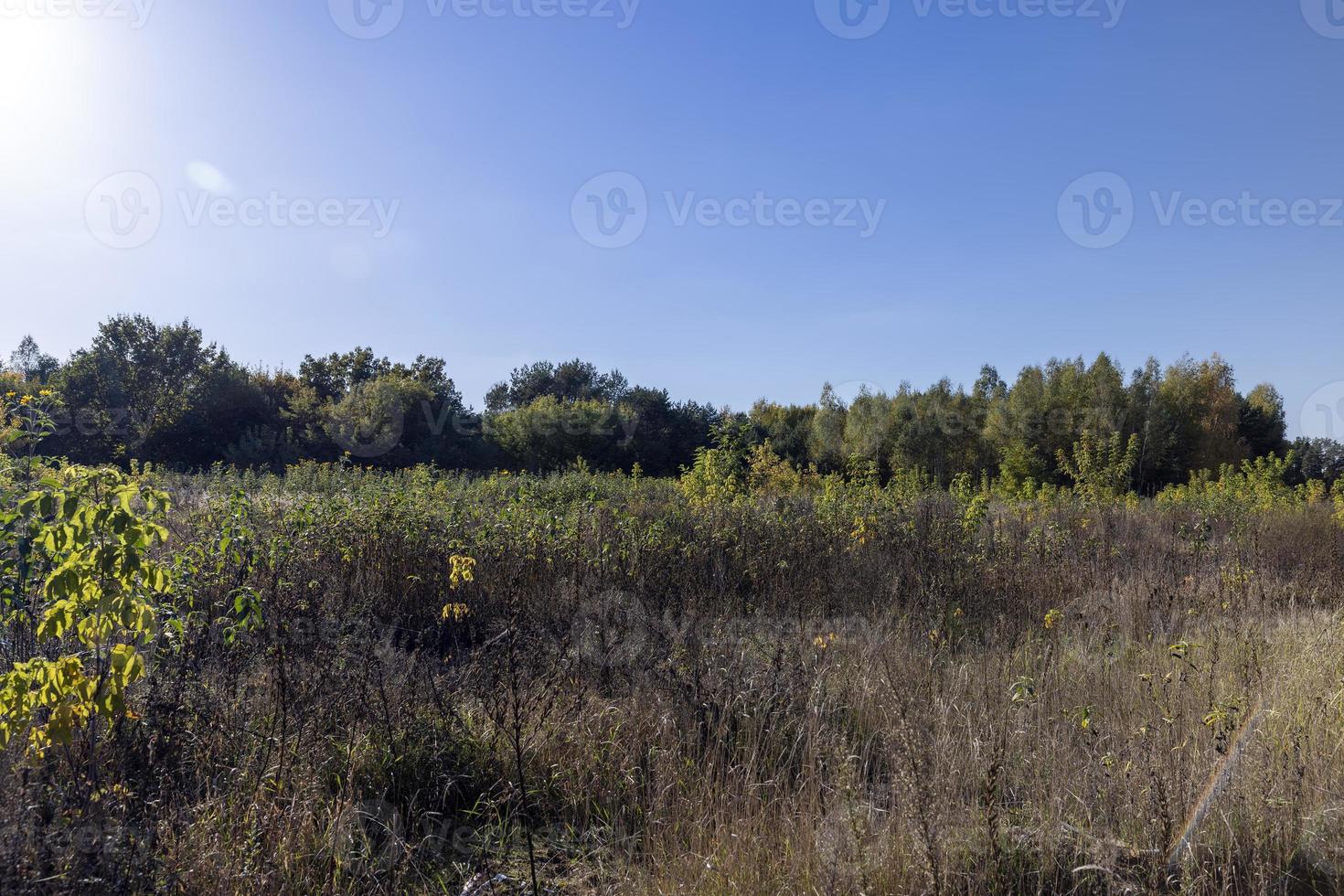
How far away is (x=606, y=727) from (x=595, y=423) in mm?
25932

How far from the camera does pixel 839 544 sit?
7953 mm

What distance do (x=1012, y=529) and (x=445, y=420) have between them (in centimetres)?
2502

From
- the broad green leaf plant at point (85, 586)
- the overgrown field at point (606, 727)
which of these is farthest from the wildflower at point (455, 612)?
the broad green leaf plant at point (85, 586)

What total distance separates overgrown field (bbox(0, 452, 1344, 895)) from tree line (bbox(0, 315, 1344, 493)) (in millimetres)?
19995

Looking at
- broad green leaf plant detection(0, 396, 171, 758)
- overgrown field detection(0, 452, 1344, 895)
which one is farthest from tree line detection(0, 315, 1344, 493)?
broad green leaf plant detection(0, 396, 171, 758)

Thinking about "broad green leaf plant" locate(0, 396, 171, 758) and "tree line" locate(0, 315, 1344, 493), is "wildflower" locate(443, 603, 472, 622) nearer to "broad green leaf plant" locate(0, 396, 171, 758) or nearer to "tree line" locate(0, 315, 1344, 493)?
"broad green leaf plant" locate(0, 396, 171, 758)

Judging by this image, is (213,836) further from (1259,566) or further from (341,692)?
(1259,566)

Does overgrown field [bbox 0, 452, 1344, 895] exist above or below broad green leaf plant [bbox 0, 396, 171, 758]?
below

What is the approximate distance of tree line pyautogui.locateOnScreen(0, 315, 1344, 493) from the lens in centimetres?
2664

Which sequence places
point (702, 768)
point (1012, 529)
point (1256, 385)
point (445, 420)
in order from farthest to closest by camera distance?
point (1256, 385)
point (445, 420)
point (1012, 529)
point (702, 768)

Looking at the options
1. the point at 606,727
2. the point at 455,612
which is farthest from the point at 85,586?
the point at 455,612

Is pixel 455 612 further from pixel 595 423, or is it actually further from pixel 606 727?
pixel 595 423

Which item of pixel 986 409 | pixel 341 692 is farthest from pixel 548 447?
pixel 341 692

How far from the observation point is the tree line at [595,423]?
87.4 feet
